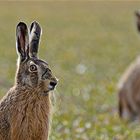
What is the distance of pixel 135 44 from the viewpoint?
3294cm

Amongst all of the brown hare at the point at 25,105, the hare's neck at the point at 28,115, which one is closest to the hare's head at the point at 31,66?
the brown hare at the point at 25,105

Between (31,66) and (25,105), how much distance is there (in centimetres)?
41

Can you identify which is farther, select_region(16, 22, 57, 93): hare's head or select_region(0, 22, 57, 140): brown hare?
select_region(0, 22, 57, 140): brown hare

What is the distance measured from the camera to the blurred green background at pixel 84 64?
11.9 metres

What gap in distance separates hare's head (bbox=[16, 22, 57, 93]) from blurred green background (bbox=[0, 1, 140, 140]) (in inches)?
28.8

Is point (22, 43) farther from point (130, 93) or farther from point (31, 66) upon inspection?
point (130, 93)

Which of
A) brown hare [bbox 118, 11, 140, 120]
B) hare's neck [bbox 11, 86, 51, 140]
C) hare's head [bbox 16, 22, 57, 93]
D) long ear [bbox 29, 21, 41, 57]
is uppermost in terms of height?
brown hare [bbox 118, 11, 140, 120]

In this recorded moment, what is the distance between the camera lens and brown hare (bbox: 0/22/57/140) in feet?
21.1

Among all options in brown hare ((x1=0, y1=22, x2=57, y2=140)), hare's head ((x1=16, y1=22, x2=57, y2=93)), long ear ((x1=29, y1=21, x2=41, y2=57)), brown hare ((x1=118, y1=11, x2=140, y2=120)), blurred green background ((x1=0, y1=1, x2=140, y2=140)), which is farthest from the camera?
brown hare ((x1=118, y1=11, x2=140, y2=120))

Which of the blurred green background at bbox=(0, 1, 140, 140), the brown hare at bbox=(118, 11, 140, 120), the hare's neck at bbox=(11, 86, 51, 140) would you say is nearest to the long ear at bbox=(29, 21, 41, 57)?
the hare's neck at bbox=(11, 86, 51, 140)

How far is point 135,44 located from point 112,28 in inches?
355

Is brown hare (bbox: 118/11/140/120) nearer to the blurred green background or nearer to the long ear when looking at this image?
the blurred green background

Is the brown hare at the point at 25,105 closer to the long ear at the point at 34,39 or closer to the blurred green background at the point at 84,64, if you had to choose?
the long ear at the point at 34,39

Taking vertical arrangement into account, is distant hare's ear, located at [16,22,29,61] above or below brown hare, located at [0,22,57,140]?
above
